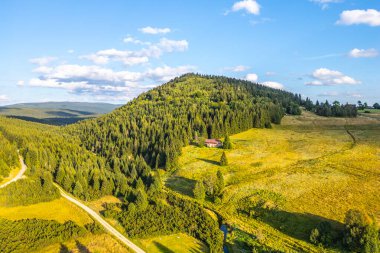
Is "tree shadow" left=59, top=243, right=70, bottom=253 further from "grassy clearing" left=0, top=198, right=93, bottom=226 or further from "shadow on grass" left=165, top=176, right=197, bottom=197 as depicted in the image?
"shadow on grass" left=165, top=176, right=197, bottom=197

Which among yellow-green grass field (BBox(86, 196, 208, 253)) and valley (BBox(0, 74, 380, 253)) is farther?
valley (BBox(0, 74, 380, 253))

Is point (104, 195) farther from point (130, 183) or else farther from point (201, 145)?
point (201, 145)

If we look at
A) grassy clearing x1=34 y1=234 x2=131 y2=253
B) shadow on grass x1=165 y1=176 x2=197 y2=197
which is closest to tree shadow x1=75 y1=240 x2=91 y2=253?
grassy clearing x1=34 y1=234 x2=131 y2=253

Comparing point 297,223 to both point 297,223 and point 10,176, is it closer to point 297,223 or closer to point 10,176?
point 297,223

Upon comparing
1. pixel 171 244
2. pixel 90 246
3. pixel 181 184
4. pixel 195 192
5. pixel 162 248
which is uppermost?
pixel 195 192

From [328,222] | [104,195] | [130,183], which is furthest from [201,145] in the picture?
[328,222]

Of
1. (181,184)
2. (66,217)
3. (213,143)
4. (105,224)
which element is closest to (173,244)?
(105,224)

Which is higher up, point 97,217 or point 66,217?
point 66,217
